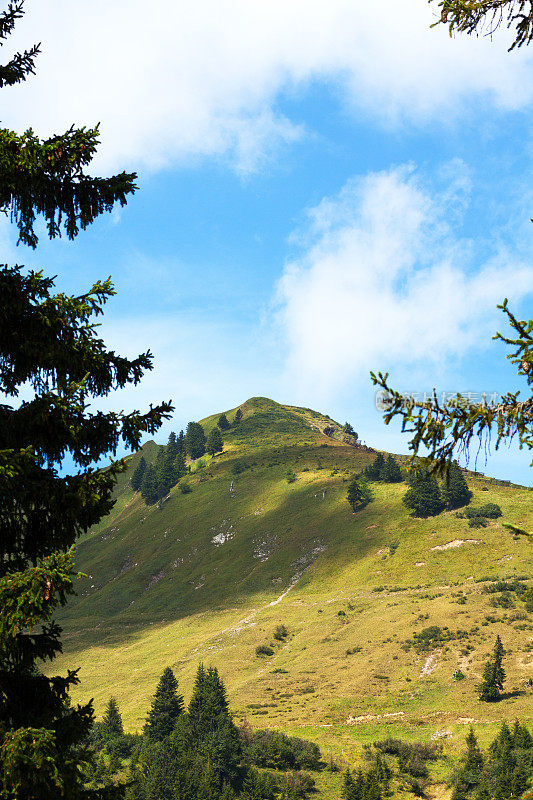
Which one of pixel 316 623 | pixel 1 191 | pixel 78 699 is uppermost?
pixel 1 191

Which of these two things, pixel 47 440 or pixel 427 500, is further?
pixel 427 500

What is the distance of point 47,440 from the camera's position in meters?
7.74

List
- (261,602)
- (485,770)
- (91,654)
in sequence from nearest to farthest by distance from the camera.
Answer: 1. (485,770)
2. (91,654)
3. (261,602)

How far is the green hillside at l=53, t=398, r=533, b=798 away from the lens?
62.5 metres

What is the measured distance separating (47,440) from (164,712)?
63.6 metres

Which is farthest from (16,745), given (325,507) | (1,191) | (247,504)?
(247,504)

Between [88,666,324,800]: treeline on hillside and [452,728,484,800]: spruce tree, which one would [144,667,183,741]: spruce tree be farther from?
[452,728,484,800]: spruce tree

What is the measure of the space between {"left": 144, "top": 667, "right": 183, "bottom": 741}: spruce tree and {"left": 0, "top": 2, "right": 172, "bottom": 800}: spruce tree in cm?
6046

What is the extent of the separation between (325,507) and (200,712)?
81.4m

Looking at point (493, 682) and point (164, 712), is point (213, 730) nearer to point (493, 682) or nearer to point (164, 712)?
point (164, 712)

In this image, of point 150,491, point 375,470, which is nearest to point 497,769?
point 375,470

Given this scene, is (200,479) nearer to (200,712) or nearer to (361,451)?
(361,451)

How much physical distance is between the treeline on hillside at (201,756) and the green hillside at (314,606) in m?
3.77

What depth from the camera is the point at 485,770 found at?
145 feet
